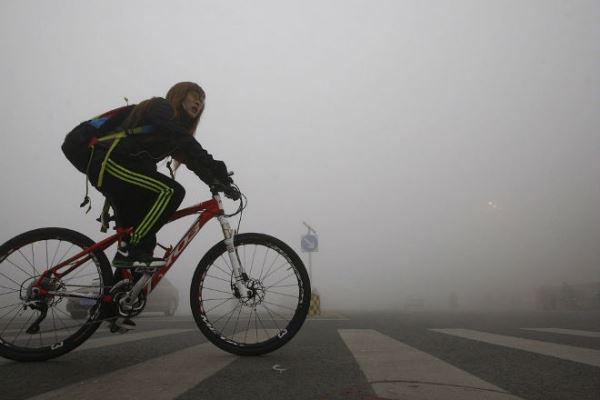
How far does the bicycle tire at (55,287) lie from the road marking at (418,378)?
1843 mm

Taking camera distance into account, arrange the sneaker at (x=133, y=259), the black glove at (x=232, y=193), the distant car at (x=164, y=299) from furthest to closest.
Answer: the distant car at (x=164, y=299)
the black glove at (x=232, y=193)
the sneaker at (x=133, y=259)

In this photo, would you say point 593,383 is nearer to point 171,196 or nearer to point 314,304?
point 171,196

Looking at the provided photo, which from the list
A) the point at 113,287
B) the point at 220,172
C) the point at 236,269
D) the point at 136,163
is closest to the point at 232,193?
the point at 220,172

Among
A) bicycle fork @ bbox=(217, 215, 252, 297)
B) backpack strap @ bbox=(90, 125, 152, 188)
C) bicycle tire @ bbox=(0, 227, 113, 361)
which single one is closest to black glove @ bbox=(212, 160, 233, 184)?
bicycle fork @ bbox=(217, 215, 252, 297)

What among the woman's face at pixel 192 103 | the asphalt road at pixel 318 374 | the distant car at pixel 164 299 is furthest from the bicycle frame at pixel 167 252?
the distant car at pixel 164 299

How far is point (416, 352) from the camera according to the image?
273 centimetres

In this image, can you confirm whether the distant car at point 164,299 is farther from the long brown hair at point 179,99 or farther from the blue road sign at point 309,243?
the long brown hair at point 179,99

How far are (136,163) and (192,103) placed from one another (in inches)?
27.3

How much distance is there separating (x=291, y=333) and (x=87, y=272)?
152 cm

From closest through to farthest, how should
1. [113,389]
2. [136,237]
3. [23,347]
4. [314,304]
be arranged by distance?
Result: 1. [113,389]
2. [23,347]
3. [136,237]
4. [314,304]

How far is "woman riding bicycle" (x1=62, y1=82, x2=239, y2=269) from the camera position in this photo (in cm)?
272

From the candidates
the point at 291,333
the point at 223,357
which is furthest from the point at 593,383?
the point at 223,357

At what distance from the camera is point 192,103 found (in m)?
3.13

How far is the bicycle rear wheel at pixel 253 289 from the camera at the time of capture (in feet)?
9.16
